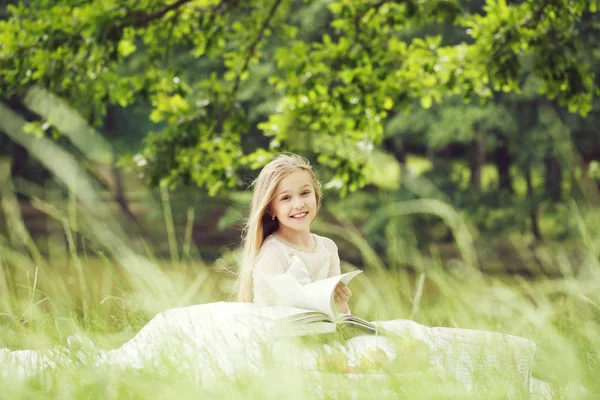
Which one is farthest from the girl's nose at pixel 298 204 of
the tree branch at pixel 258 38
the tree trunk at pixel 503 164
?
the tree trunk at pixel 503 164

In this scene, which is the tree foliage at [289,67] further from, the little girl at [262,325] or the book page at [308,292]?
the book page at [308,292]

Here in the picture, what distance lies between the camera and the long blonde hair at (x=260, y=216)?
3.30 metres

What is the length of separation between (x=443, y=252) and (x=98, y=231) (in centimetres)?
1913

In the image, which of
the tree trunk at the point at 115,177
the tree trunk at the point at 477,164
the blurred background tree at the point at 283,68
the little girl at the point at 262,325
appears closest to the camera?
the little girl at the point at 262,325

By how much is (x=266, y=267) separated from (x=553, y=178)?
765 inches

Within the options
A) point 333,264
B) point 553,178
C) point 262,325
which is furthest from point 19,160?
point 262,325

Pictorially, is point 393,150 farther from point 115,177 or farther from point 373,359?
point 373,359

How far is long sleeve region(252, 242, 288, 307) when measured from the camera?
3016 millimetres

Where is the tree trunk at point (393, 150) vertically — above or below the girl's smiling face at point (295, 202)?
below

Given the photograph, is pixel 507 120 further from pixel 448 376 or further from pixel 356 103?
pixel 448 376

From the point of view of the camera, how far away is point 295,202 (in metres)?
3.29

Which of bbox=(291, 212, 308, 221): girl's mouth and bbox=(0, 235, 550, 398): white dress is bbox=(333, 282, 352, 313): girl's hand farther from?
bbox=(291, 212, 308, 221): girl's mouth

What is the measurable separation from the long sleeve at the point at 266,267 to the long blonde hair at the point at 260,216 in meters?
0.08

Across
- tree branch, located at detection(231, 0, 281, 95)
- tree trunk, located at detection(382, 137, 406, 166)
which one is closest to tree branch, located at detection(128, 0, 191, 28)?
tree branch, located at detection(231, 0, 281, 95)
